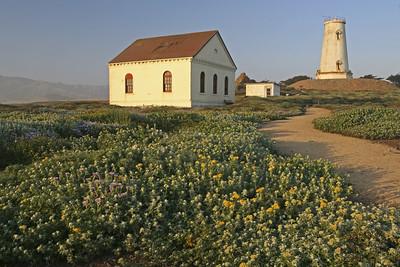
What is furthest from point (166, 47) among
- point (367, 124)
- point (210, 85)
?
point (367, 124)

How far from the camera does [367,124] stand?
13008 mm

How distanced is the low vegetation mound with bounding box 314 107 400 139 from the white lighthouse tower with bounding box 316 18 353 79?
183 feet

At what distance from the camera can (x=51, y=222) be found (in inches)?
169

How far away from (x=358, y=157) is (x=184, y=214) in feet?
18.3

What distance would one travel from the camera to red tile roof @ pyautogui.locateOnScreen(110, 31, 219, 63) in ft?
110

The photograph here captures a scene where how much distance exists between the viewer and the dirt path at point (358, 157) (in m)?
6.13

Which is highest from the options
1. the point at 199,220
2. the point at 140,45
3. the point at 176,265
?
the point at 140,45

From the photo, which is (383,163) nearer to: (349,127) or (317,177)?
(317,177)

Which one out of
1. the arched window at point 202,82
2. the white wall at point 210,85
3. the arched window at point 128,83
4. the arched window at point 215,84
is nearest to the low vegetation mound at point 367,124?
the white wall at point 210,85

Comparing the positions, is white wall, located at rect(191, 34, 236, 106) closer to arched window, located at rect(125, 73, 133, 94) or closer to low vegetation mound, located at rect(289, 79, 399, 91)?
arched window, located at rect(125, 73, 133, 94)

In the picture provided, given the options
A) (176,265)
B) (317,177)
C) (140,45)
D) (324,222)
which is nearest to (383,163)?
(317,177)

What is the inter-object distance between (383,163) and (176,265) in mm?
5816

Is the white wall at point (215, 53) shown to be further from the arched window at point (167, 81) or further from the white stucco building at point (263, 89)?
the white stucco building at point (263, 89)

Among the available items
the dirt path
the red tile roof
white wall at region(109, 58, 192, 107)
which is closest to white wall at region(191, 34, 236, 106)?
the red tile roof
